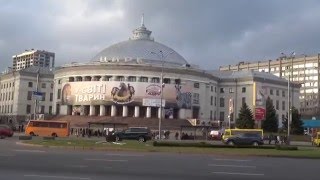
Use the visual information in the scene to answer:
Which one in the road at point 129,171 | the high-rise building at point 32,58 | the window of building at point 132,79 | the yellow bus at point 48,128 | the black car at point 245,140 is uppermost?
the high-rise building at point 32,58

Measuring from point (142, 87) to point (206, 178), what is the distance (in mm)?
95417

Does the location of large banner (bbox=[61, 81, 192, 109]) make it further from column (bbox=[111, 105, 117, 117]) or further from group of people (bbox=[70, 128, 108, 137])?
group of people (bbox=[70, 128, 108, 137])

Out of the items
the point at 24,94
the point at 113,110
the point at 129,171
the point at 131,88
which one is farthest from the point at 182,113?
the point at 129,171

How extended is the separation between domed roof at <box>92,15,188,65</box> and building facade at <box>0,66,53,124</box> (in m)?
24.4

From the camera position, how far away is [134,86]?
11275 centimetres

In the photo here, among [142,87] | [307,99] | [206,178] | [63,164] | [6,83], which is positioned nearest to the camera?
[206,178]

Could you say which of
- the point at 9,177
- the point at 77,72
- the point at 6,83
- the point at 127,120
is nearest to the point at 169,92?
Result: the point at 127,120

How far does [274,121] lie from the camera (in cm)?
9838

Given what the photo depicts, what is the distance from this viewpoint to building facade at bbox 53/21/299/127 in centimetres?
11256

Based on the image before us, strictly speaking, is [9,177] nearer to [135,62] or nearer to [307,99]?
[135,62]

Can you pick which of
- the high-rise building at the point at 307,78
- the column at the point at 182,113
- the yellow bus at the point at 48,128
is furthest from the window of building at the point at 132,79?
the high-rise building at the point at 307,78

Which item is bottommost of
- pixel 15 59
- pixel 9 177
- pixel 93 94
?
pixel 9 177

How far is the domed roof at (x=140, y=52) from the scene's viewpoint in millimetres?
124625

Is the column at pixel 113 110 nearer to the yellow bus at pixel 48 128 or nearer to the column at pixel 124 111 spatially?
the column at pixel 124 111
